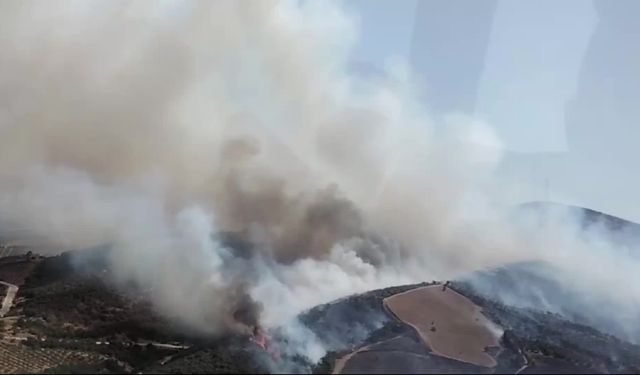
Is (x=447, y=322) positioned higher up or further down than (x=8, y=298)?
further down

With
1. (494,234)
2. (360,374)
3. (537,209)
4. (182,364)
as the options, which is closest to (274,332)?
(182,364)

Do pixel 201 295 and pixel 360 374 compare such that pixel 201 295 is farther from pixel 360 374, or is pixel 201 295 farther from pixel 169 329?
pixel 360 374

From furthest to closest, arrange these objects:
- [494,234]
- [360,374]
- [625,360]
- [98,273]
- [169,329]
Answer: [494,234], [98,273], [169,329], [625,360], [360,374]

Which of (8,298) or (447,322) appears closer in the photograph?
(447,322)

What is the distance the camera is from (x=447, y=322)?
52094 mm

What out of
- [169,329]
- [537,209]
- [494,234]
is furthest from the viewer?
[537,209]

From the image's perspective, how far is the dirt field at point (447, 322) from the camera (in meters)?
46.6

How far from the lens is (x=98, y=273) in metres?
66.1

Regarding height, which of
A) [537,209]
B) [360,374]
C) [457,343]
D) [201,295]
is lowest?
[360,374]

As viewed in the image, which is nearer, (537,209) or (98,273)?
(98,273)

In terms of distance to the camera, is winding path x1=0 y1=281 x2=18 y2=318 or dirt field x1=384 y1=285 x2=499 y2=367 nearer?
dirt field x1=384 y1=285 x2=499 y2=367

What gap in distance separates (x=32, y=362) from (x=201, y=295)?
12697 millimetres

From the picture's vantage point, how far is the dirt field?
46.6 m

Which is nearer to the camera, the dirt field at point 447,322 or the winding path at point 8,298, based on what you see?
the dirt field at point 447,322
